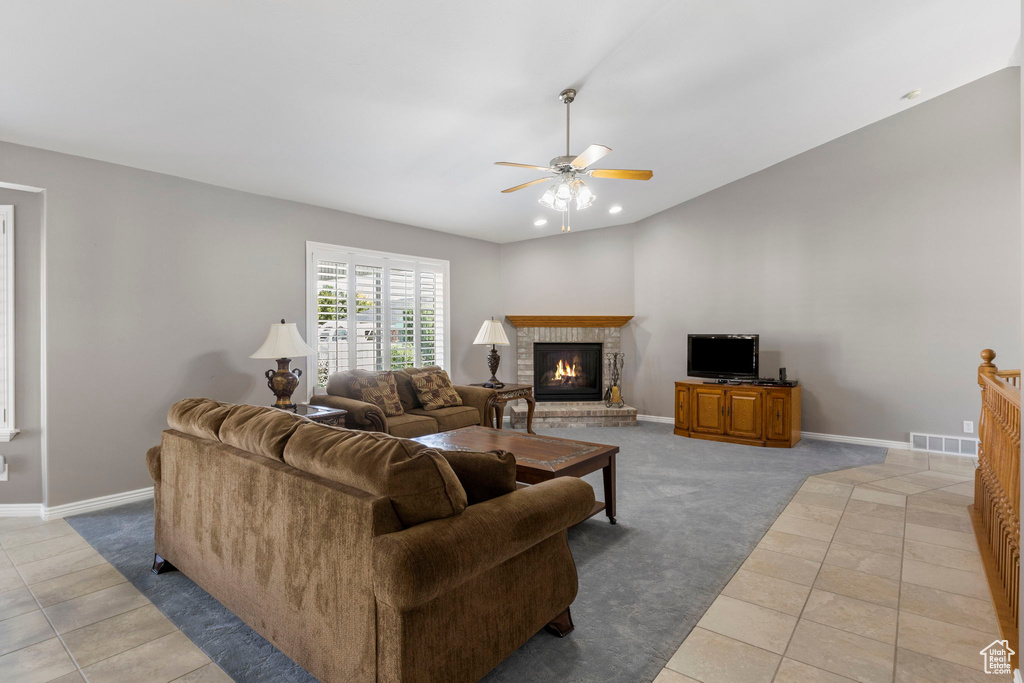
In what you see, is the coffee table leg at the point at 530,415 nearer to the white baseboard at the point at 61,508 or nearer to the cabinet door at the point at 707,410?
the cabinet door at the point at 707,410

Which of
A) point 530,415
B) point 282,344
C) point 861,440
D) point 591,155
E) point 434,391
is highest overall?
point 591,155

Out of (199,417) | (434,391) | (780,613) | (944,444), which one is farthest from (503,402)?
(944,444)

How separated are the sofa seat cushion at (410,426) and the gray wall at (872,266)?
346 centimetres

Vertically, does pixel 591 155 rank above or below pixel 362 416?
above

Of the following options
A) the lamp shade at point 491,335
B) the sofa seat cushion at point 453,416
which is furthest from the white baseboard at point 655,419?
the sofa seat cushion at point 453,416

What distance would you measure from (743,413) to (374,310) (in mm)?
4335

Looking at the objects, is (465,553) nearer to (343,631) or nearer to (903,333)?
(343,631)

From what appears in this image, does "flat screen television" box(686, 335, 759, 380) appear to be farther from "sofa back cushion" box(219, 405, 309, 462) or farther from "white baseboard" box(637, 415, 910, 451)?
"sofa back cushion" box(219, 405, 309, 462)

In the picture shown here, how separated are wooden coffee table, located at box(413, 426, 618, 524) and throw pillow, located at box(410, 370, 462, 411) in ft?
4.36

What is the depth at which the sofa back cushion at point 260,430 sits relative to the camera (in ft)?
6.33

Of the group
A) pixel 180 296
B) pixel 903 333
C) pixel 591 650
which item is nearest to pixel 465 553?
pixel 591 650

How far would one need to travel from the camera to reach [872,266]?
522cm

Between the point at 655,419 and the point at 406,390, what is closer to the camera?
the point at 406,390

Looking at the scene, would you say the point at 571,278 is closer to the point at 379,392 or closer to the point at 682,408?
the point at 682,408
